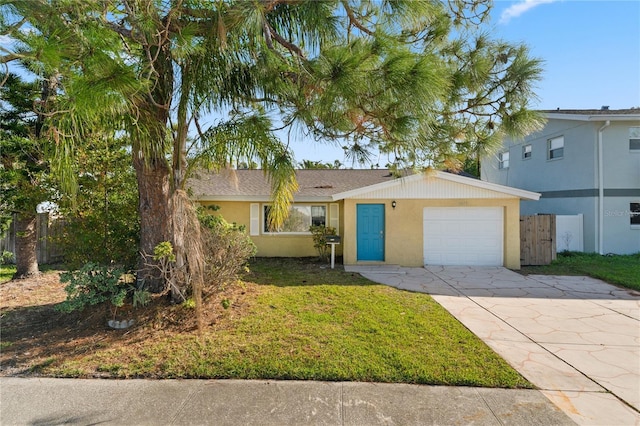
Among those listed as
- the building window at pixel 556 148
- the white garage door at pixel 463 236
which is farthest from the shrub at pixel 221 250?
the building window at pixel 556 148

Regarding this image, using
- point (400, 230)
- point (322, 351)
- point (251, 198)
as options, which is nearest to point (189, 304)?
point (322, 351)

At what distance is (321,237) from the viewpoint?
11.1 m

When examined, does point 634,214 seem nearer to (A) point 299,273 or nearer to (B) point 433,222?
(B) point 433,222

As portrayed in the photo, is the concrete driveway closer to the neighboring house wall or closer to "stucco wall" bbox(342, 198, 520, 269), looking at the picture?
"stucco wall" bbox(342, 198, 520, 269)

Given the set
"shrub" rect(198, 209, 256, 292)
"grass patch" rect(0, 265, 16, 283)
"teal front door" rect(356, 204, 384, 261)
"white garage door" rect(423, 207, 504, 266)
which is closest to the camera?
"shrub" rect(198, 209, 256, 292)

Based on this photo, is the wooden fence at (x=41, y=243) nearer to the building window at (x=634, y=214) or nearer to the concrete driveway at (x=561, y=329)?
the concrete driveway at (x=561, y=329)

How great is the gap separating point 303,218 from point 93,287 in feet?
26.6

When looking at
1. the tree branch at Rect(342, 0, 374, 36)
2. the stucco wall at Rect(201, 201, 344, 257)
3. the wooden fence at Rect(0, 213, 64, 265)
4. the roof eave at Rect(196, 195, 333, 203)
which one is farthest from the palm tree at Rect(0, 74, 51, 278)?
the tree branch at Rect(342, 0, 374, 36)

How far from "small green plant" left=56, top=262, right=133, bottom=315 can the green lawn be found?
34.9 inches

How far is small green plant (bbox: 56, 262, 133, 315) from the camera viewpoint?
458 centimetres

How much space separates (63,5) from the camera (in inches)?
105

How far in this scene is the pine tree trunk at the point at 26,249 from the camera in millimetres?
7602

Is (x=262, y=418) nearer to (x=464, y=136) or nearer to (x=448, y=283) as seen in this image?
(x=464, y=136)

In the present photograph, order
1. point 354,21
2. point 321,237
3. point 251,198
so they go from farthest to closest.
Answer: point 251,198 < point 321,237 < point 354,21
